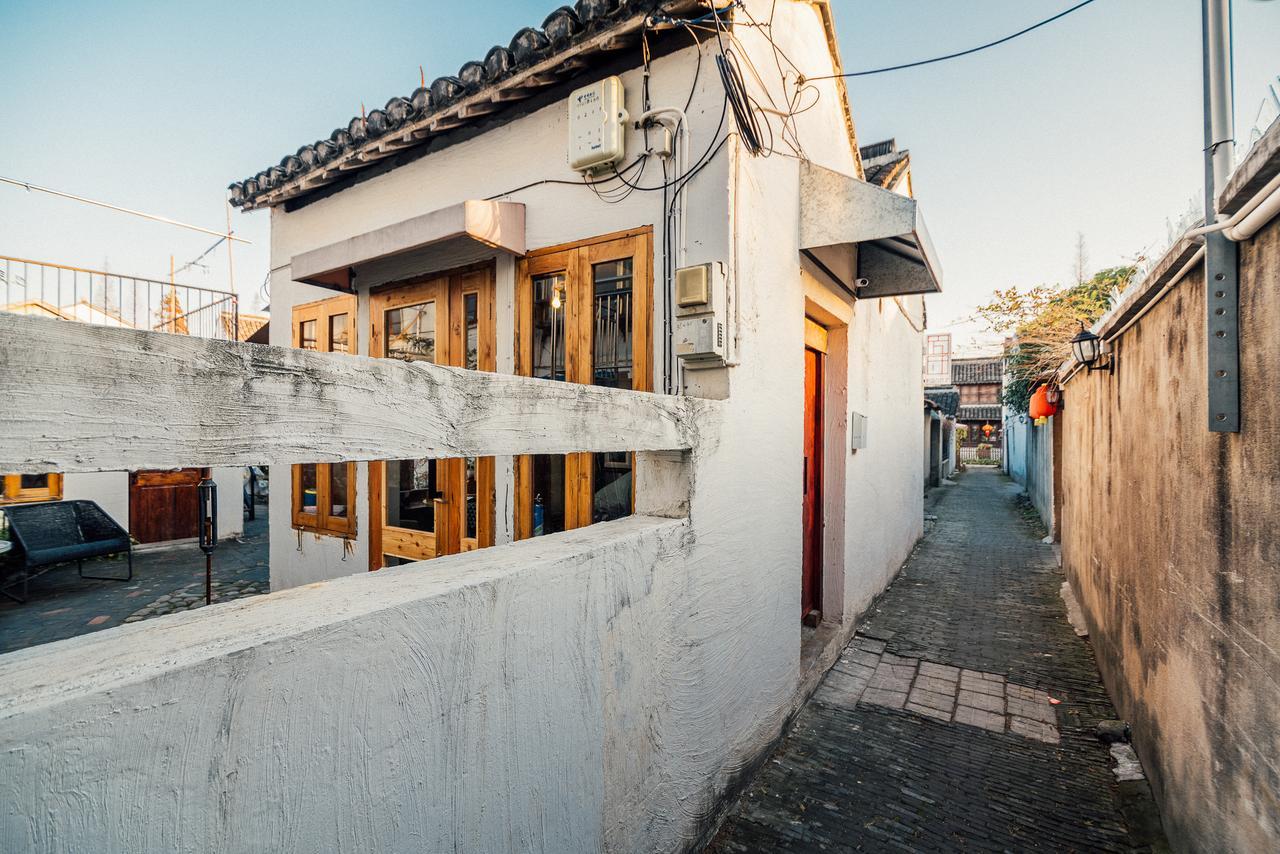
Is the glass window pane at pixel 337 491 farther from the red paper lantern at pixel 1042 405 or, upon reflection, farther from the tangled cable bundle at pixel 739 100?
the red paper lantern at pixel 1042 405

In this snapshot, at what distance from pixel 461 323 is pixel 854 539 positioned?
412cm

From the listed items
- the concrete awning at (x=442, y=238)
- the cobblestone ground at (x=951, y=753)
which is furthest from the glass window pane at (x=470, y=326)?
the cobblestone ground at (x=951, y=753)

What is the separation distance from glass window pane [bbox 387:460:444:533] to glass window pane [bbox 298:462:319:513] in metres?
1.20

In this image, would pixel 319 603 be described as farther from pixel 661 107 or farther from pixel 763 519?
pixel 661 107

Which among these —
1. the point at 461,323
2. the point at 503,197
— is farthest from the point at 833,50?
the point at 461,323

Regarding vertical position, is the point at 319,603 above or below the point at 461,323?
below

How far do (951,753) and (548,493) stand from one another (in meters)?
3.16

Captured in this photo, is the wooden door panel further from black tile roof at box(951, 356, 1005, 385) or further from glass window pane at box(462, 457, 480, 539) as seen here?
black tile roof at box(951, 356, 1005, 385)

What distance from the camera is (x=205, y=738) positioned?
3.23 ft

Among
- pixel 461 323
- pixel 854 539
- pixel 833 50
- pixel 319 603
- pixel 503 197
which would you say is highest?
pixel 833 50

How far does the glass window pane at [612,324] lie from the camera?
3477mm

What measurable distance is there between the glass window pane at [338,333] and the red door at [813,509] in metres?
4.45

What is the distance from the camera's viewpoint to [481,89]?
365 cm

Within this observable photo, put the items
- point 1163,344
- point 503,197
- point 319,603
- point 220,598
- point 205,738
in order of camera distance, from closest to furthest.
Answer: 1. point 205,738
2. point 319,603
3. point 1163,344
4. point 503,197
5. point 220,598
